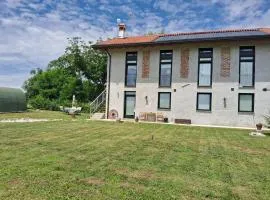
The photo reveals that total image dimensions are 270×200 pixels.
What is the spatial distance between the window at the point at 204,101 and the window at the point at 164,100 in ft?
7.33

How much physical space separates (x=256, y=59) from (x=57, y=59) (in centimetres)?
4211

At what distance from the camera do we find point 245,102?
64.1 ft

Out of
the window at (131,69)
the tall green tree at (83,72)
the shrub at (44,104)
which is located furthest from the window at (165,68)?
the tall green tree at (83,72)

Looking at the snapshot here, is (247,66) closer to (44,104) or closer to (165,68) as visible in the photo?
(165,68)

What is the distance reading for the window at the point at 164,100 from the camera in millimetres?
21391

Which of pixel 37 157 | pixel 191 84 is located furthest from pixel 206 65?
pixel 37 157

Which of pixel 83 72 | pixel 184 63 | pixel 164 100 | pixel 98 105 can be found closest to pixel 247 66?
pixel 184 63

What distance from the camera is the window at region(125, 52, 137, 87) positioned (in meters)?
22.6

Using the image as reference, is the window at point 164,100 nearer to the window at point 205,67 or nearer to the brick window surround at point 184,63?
the brick window surround at point 184,63

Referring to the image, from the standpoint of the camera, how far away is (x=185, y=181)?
5207 mm

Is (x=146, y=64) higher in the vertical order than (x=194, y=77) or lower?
higher

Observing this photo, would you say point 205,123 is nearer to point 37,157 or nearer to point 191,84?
point 191,84

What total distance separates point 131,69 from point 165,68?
9.30 feet

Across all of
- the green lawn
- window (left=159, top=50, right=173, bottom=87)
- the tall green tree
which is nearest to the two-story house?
window (left=159, top=50, right=173, bottom=87)
